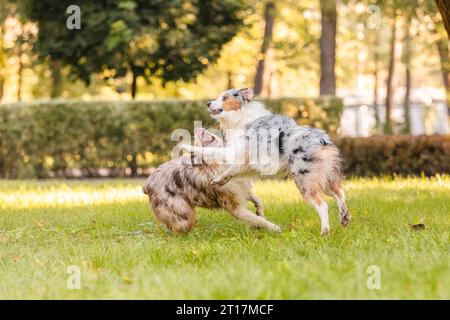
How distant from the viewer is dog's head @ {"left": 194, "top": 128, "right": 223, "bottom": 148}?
22.2ft

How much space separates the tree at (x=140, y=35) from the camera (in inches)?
654

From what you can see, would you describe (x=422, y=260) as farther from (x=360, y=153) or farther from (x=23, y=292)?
(x=360, y=153)

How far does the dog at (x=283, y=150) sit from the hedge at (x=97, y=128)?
852cm

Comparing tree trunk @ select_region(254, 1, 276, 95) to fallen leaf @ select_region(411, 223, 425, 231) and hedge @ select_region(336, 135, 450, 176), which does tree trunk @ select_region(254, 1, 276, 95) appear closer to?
hedge @ select_region(336, 135, 450, 176)

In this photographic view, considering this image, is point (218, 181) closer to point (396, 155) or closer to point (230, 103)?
point (230, 103)

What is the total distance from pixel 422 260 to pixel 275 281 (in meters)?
1.27

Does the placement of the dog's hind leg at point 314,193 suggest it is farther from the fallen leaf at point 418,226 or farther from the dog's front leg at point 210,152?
the fallen leaf at point 418,226

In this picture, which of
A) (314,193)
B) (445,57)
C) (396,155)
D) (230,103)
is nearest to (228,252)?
(314,193)

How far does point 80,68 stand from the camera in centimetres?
1805

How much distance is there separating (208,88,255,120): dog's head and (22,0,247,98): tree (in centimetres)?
964

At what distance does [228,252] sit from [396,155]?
8.15m

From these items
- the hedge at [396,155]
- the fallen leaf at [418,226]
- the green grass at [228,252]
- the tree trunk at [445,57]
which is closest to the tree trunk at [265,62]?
the tree trunk at [445,57]

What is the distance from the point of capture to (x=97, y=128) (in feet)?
51.1
